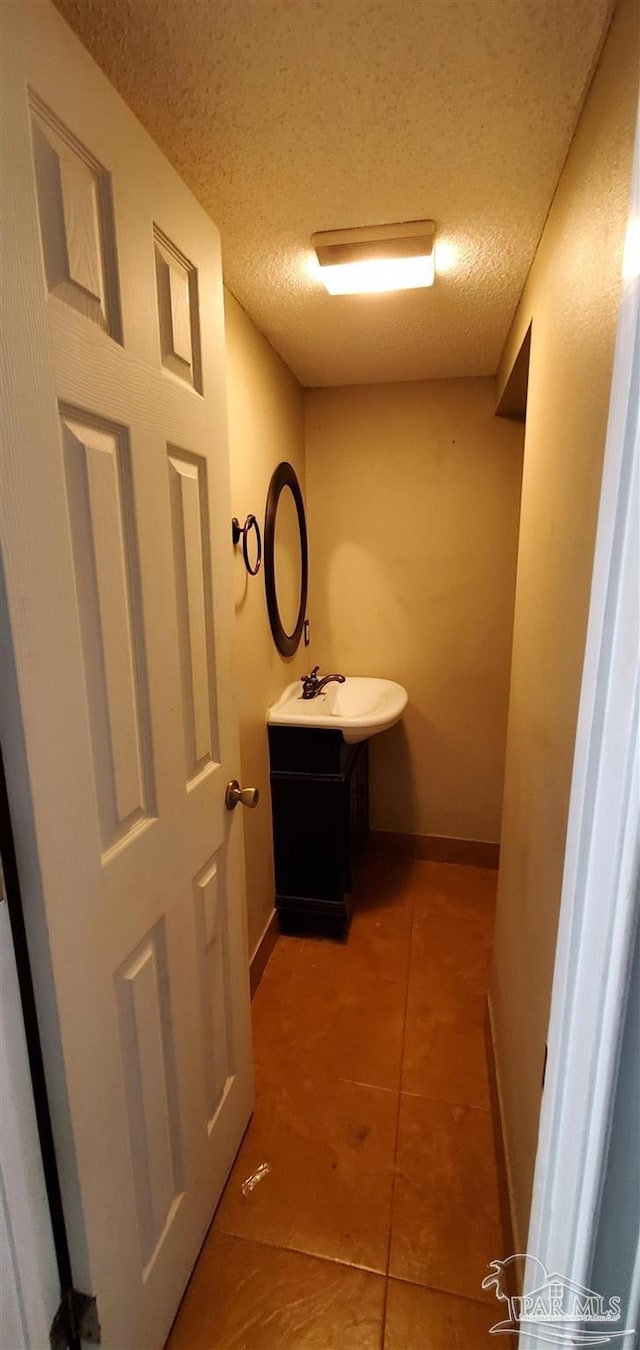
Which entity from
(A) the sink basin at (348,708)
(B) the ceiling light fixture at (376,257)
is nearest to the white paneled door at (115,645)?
(B) the ceiling light fixture at (376,257)

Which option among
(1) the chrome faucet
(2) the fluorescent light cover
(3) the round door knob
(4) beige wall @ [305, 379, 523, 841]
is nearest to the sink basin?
(1) the chrome faucet

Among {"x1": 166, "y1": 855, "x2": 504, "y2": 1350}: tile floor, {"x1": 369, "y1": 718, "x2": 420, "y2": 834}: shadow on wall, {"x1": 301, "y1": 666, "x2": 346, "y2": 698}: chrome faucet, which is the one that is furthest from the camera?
{"x1": 369, "y1": 718, "x2": 420, "y2": 834}: shadow on wall

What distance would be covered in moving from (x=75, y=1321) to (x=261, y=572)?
1777 millimetres

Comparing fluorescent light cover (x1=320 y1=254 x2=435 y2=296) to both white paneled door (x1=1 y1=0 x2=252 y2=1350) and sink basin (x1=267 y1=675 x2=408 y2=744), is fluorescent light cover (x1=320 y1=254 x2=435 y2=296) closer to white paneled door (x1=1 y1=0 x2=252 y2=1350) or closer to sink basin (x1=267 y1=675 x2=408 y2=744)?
white paneled door (x1=1 y1=0 x2=252 y2=1350)

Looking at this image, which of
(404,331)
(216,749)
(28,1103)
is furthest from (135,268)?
(404,331)

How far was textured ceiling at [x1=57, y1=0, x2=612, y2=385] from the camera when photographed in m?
0.82

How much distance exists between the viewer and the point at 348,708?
241cm

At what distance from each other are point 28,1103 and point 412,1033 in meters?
1.39

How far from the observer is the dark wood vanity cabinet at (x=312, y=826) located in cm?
207

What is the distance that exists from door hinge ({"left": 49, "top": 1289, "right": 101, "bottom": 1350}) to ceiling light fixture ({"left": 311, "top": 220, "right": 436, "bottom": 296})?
82.1 inches

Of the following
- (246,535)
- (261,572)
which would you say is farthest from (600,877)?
(261,572)

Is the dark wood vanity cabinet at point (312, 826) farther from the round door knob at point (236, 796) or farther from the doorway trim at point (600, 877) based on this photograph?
the doorway trim at point (600, 877)

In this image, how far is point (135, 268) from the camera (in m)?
0.83

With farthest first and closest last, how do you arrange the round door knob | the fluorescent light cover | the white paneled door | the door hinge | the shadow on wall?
the shadow on wall, the fluorescent light cover, the round door knob, the door hinge, the white paneled door
